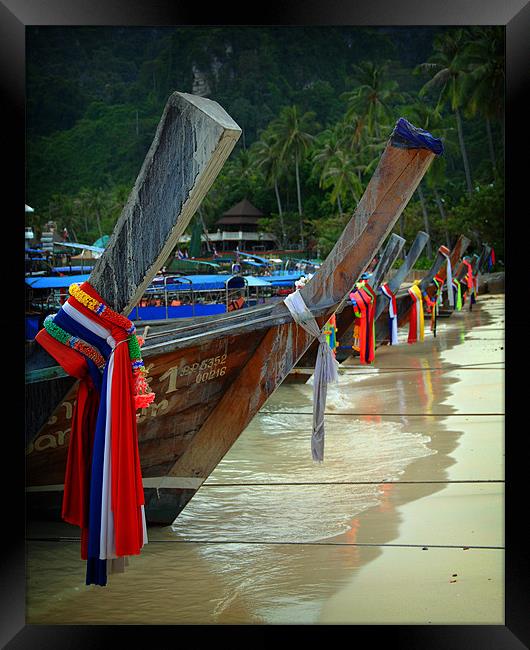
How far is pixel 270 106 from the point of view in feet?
16.2

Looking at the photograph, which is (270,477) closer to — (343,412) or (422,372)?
(343,412)

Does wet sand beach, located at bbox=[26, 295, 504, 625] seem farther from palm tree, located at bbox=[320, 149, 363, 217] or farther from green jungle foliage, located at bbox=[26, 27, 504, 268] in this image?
palm tree, located at bbox=[320, 149, 363, 217]

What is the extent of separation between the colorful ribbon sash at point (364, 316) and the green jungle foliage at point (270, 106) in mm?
2259

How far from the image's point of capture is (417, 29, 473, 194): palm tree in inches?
159

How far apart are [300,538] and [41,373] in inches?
61.9

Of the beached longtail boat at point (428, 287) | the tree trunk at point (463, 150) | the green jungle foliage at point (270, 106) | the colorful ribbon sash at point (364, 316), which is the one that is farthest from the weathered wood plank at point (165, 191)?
the beached longtail boat at point (428, 287)

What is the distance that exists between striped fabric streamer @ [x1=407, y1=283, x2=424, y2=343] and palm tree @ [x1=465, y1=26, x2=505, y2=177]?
6.11 m

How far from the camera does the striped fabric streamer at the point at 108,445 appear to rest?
292cm

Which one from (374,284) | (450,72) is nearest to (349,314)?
(374,284)

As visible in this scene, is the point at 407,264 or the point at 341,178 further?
the point at 407,264

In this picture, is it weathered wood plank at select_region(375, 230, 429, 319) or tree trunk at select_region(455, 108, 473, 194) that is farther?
weathered wood plank at select_region(375, 230, 429, 319)

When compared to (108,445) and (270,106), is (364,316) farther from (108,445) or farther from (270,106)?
(108,445)

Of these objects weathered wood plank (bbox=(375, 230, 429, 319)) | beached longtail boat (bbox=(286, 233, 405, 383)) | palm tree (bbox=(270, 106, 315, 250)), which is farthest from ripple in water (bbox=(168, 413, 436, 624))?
weathered wood plank (bbox=(375, 230, 429, 319))
